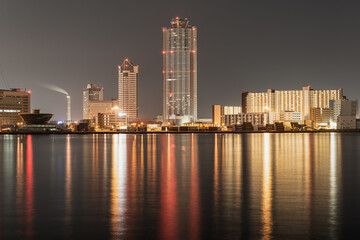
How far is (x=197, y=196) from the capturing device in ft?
57.8

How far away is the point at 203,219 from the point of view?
43.1ft

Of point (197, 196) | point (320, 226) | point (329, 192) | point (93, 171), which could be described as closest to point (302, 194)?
point (329, 192)

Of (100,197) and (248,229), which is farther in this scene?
(100,197)

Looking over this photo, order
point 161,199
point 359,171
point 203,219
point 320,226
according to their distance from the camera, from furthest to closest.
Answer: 1. point 359,171
2. point 161,199
3. point 203,219
4. point 320,226

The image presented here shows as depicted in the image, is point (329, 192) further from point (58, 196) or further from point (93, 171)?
point (93, 171)

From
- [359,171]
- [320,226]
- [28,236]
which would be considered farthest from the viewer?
[359,171]

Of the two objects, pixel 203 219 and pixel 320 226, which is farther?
pixel 203 219

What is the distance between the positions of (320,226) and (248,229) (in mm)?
2148

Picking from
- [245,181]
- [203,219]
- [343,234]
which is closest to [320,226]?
[343,234]

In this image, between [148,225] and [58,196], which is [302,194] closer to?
[148,225]

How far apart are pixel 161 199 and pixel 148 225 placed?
4559mm

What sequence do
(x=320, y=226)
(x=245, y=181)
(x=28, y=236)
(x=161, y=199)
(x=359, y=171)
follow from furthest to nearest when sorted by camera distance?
1. (x=359, y=171)
2. (x=245, y=181)
3. (x=161, y=199)
4. (x=320, y=226)
5. (x=28, y=236)

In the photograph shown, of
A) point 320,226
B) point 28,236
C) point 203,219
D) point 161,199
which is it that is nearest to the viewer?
point 28,236

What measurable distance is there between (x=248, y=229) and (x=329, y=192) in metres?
8.13
